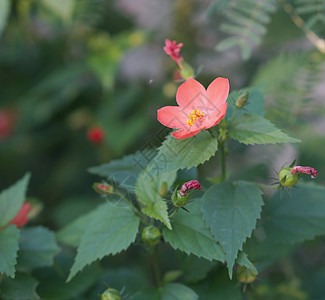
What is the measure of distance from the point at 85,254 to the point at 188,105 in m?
0.34

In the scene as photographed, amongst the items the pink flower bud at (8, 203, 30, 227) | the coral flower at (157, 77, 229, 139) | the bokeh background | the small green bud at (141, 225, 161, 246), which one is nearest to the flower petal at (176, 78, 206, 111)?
the coral flower at (157, 77, 229, 139)

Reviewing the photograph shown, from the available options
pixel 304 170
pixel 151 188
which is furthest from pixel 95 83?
pixel 304 170

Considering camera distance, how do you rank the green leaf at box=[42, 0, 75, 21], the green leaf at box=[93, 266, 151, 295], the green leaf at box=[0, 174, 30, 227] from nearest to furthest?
the green leaf at box=[0, 174, 30, 227] < the green leaf at box=[93, 266, 151, 295] < the green leaf at box=[42, 0, 75, 21]

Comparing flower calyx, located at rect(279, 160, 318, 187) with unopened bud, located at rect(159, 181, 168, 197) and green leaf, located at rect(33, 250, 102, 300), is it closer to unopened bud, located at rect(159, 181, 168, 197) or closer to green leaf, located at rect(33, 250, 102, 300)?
unopened bud, located at rect(159, 181, 168, 197)

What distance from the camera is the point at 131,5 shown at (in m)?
2.56

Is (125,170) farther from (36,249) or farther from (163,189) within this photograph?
(36,249)

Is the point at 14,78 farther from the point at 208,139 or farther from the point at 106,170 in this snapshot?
the point at 208,139

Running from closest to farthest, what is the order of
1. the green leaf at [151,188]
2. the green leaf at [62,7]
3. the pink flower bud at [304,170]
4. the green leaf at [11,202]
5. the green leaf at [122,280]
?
1. the pink flower bud at [304,170]
2. the green leaf at [151,188]
3. the green leaf at [11,202]
4. the green leaf at [122,280]
5. the green leaf at [62,7]

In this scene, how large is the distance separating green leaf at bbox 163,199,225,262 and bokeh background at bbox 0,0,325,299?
0.80 meters

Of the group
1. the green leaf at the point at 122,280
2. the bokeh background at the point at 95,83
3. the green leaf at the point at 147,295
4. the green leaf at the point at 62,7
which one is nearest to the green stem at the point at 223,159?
the green leaf at the point at 147,295

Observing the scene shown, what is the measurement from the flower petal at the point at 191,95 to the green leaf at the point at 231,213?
0.16 m

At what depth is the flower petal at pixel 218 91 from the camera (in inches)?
29.0

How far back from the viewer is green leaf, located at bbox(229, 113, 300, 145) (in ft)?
2.32

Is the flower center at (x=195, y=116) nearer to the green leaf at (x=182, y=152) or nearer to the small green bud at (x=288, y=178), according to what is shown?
the green leaf at (x=182, y=152)
